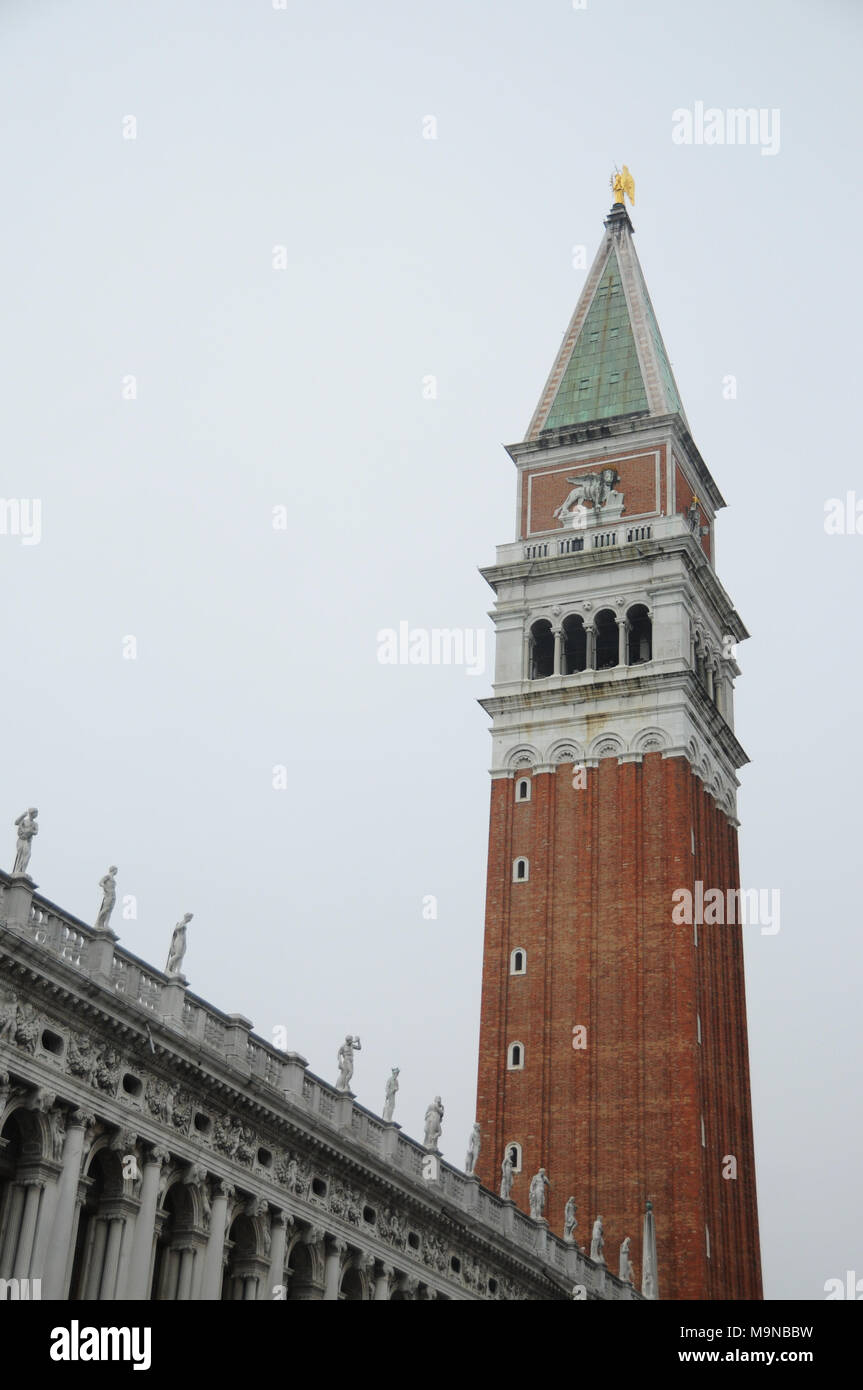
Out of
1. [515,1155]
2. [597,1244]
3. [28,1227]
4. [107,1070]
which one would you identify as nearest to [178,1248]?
[107,1070]

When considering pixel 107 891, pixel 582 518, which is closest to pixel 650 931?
pixel 582 518

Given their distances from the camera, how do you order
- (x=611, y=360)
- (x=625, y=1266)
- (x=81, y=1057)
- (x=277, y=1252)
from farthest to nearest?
(x=611, y=360) < (x=625, y=1266) < (x=277, y=1252) < (x=81, y=1057)

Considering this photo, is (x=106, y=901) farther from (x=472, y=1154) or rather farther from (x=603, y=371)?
(x=603, y=371)

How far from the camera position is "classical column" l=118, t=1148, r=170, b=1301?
3828 centimetres

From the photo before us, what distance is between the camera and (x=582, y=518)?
293 feet

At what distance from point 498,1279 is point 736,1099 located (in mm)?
29872

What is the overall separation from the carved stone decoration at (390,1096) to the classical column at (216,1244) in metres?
9.11

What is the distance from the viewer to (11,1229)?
117 feet

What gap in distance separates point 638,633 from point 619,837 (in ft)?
33.2

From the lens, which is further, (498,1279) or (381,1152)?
(498,1279)

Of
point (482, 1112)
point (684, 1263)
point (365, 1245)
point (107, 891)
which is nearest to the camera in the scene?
point (107, 891)

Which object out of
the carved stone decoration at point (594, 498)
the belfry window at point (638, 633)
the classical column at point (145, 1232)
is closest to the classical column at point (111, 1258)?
the classical column at point (145, 1232)
